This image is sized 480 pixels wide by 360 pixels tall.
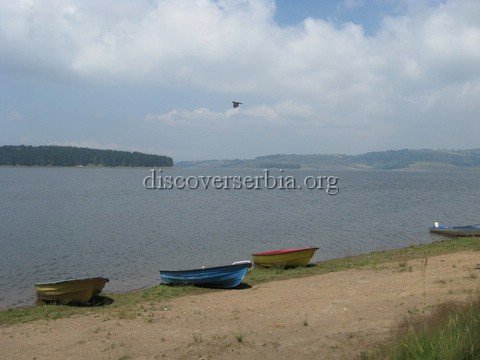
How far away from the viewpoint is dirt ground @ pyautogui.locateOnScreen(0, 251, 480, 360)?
1139cm

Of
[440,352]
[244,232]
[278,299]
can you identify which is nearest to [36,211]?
[244,232]

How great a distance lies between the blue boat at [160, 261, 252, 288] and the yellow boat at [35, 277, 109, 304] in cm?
355

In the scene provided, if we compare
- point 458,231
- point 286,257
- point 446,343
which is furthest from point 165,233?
point 446,343

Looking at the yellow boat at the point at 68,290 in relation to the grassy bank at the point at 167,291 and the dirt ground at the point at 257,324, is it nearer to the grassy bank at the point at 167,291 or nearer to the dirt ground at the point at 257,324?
the grassy bank at the point at 167,291

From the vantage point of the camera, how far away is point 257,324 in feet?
44.1

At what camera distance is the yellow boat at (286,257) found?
2317cm

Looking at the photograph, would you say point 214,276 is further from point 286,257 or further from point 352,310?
point 352,310

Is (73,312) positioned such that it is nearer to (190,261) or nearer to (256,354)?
(256,354)

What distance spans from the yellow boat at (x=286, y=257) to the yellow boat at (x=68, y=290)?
352 inches

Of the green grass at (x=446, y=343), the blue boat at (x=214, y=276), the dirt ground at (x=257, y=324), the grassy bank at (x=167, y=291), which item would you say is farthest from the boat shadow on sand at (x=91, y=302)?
the green grass at (x=446, y=343)

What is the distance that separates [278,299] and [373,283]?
13.5 feet

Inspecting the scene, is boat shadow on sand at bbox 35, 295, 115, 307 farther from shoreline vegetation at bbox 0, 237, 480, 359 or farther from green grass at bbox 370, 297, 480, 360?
green grass at bbox 370, 297, 480, 360

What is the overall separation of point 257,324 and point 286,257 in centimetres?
994

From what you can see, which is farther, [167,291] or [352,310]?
[167,291]
